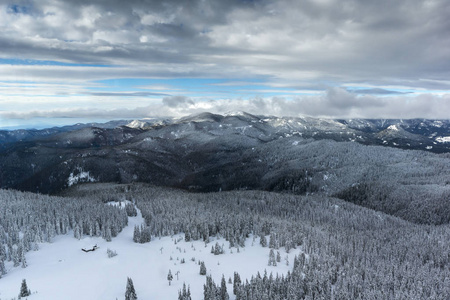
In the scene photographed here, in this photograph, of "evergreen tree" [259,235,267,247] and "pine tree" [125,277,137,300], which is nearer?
"pine tree" [125,277,137,300]

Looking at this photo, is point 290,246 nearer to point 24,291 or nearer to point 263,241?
point 263,241

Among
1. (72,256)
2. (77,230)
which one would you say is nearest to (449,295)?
(72,256)

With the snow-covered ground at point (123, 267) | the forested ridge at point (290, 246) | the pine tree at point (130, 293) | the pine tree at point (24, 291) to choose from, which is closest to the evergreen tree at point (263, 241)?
the forested ridge at point (290, 246)

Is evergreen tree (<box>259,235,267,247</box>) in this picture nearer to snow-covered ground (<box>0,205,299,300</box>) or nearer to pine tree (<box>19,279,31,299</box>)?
snow-covered ground (<box>0,205,299,300</box>)

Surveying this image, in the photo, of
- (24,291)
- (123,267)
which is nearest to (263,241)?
(123,267)

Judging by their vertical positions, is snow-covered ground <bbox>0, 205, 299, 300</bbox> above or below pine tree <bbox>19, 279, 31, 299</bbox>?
below

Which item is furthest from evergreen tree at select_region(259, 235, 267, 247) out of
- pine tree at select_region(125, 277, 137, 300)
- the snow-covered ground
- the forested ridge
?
pine tree at select_region(125, 277, 137, 300)

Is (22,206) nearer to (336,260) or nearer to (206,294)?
(206,294)

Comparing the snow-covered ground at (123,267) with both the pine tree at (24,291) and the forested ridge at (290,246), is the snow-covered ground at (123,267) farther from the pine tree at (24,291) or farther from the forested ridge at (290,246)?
the forested ridge at (290,246)
